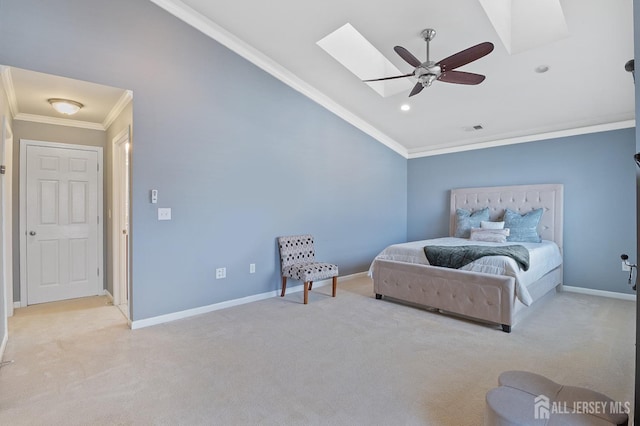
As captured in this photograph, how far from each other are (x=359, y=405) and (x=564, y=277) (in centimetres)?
442

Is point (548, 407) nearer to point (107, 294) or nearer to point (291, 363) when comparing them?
point (291, 363)

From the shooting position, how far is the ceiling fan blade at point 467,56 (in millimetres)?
2495

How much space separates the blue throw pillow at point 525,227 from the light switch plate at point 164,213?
465 centimetres

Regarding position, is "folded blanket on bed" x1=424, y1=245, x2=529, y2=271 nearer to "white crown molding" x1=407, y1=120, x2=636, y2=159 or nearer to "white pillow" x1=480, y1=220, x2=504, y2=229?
"white pillow" x1=480, y1=220, x2=504, y2=229

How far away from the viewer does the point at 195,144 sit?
3.67m

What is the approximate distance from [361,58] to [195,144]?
241 cm

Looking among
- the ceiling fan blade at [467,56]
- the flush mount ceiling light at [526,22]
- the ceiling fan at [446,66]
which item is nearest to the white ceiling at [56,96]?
the ceiling fan at [446,66]

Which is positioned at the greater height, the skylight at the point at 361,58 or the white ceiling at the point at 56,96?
the skylight at the point at 361,58

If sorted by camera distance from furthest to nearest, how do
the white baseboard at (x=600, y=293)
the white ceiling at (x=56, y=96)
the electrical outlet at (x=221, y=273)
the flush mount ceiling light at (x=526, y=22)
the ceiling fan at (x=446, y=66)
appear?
the white baseboard at (x=600, y=293), the electrical outlet at (x=221, y=273), the flush mount ceiling light at (x=526, y=22), the white ceiling at (x=56, y=96), the ceiling fan at (x=446, y=66)

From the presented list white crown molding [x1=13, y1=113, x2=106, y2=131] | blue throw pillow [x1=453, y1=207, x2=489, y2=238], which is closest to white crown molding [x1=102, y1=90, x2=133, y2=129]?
white crown molding [x1=13, y1=113, x2=106, y2=131]

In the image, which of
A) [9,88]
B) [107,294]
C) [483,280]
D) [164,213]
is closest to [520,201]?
[483,280]

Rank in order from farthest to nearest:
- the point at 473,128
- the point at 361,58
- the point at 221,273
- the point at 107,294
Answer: the point at 473,128 → the point at 107,294 → the point at 361,58 → the point at 221,273

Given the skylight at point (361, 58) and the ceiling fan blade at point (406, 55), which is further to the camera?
the skylight at point (361, 58)

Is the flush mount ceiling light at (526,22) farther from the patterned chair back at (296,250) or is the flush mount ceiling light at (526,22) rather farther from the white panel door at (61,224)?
the white panel door at (61,224)
